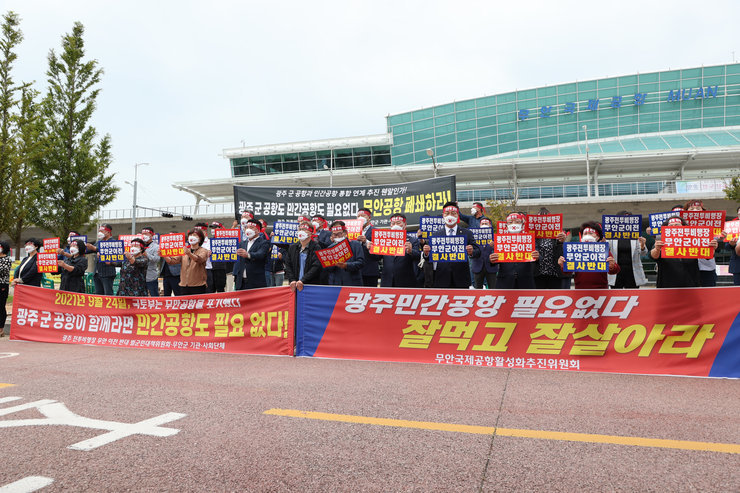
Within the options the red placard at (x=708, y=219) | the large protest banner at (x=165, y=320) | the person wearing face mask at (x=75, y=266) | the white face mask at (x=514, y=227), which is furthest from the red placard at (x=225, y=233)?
the red placard at (x=708, y=219)

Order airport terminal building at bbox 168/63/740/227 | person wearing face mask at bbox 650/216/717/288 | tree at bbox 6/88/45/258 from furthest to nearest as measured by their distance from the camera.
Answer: airport terminal building at bbox 168/63/740/227
tree at bbox 6/88/45/258
person wearing face mask at bbox 650/216/717/288

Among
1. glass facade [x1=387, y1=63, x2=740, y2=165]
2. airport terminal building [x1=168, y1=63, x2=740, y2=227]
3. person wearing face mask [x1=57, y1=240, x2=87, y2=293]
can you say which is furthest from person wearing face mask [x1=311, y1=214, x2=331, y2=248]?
glass facade [x1=387, y1=63, x2=740, y2=165]

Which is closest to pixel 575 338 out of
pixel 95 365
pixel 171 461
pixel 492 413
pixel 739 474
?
pixel 492 413

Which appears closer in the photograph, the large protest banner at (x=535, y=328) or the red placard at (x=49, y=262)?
the large protest banner at (x=535, y=328)

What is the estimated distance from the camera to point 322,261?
704 centimetres

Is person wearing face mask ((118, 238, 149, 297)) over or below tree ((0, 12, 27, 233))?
below

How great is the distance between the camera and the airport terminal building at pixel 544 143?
43.5 meters

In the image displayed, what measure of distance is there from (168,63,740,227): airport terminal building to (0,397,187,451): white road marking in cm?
4031

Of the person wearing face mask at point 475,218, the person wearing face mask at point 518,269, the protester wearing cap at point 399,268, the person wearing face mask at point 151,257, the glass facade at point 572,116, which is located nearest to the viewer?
the person wearing face mask at point 518,269

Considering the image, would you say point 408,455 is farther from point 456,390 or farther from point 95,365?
point 95,365

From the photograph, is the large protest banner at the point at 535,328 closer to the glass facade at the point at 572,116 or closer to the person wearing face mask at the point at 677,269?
the person wearing face mask at the point at 677,269

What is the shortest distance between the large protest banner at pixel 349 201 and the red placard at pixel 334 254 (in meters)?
3.65

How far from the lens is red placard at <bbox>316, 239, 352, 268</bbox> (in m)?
7.00

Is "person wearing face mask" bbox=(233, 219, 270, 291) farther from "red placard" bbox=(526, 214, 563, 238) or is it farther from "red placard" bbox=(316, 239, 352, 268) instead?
"red placard" bbox=(526, 214, 563, 238)
